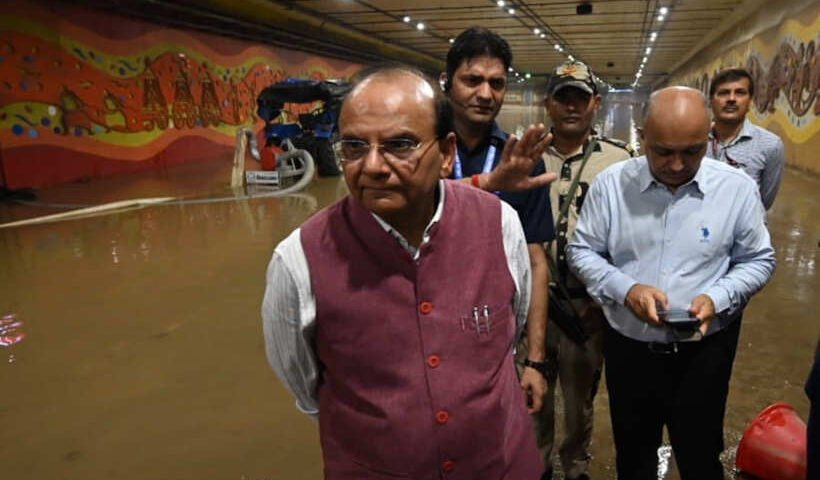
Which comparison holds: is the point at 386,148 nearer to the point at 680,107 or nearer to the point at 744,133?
the point at 680,107

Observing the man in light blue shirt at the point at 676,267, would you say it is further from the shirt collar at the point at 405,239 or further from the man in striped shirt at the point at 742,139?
the man in striped shirt at the point at 742,139

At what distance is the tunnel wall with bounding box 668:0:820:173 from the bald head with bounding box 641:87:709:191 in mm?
9982

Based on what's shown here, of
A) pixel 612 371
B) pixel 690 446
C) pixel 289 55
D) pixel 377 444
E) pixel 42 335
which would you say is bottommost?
pixel 42 335

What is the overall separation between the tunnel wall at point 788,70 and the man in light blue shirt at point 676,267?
9935 millimetres

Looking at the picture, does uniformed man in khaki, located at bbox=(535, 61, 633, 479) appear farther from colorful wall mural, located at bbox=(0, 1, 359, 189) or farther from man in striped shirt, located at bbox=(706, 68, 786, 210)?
colorful wall mural, located at bbox=(0, 1, 359, 189)

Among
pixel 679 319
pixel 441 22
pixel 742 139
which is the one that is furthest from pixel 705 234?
pixel 441 22

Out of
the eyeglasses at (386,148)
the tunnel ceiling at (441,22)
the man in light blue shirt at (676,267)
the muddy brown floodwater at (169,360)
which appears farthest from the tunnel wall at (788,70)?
the eyeglasses at (386,148)

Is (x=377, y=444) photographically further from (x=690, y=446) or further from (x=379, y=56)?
(x=379, y=56)

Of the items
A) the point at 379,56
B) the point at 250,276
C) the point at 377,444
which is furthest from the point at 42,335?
the point at 379,56

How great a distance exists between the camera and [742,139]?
2.83 m

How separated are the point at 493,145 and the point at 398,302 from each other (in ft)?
2.97

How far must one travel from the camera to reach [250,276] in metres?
4.70

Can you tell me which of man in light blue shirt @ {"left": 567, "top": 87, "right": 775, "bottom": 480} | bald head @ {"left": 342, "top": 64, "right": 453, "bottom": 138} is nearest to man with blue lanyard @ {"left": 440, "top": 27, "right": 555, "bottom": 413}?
man in light blue shirt @ {"left": 567, "top": 87, "right": 775, "bottom": 480}

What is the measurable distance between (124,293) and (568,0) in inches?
504
